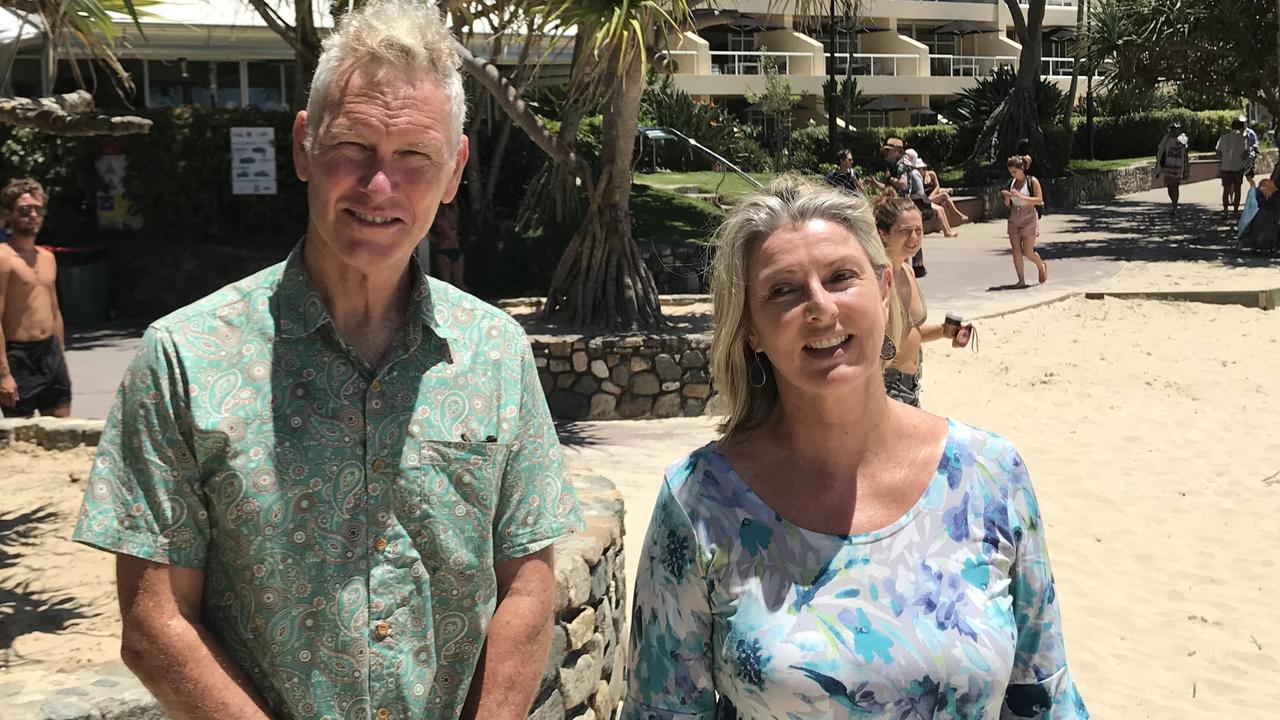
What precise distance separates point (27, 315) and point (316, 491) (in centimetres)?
577

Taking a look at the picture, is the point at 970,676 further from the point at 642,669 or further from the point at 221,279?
the point at 221,279

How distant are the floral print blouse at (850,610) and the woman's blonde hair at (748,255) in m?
0.19

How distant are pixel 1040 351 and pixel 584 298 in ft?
14.7

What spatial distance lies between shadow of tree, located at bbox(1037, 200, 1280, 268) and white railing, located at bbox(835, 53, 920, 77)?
20.5 m

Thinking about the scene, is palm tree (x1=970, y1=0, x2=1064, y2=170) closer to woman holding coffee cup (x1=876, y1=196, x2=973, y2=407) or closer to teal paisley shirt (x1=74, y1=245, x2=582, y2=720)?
woman holding coffee cup (x1=876, y1=196, x2=973, y2=407)

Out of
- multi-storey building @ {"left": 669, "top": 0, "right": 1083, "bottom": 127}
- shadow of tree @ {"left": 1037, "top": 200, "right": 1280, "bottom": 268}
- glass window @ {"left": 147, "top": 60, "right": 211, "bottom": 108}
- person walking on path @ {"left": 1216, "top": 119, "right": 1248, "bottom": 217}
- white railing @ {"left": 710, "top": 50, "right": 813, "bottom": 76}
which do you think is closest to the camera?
shadow of tree @ {"left": 1037, "top": 200, "right": 1280, "bottom": 268}

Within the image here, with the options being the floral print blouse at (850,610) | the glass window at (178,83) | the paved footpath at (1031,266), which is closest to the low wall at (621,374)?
the paved footpath at (1031,266)

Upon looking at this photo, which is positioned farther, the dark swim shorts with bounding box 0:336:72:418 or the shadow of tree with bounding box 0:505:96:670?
the dark swim shorts with bounding box 0:336:72:418

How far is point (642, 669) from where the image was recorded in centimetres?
207

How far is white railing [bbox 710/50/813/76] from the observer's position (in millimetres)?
43594

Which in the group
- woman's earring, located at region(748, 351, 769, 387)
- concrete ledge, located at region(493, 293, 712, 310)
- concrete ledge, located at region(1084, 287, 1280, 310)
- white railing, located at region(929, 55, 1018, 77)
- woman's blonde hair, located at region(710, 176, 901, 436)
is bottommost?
concrete ledge, located at region(1084, 287, 1280, 310)

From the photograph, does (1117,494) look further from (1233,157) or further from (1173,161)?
(1173,161)

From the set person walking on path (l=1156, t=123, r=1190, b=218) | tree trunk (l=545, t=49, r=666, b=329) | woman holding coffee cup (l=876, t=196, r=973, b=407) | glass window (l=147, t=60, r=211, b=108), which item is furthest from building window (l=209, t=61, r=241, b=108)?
person walking on path (l=1156, t=123, r=1190, b=218)

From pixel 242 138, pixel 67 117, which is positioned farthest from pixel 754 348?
pixel 242 138
